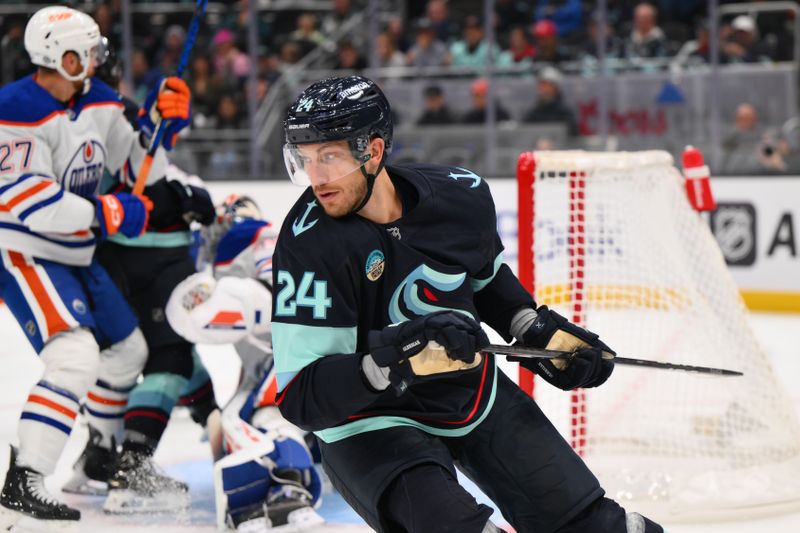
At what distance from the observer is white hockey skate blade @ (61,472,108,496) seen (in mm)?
3581

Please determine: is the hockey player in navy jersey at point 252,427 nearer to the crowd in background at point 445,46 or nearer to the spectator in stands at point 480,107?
the crowd in background at point 445,46

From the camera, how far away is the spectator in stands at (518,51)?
319 inches

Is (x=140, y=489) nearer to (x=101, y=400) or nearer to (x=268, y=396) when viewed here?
(x=101, y=400)

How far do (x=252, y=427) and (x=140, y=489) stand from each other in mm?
404

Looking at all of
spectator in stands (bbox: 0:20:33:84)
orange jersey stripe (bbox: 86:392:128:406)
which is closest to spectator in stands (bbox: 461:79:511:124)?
spectator in stands (bbox: 0:20:33:84)

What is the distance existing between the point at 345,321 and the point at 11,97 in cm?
170

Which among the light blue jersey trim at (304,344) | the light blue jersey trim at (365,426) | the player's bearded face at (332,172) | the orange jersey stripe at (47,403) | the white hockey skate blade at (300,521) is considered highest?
the player's bearded face at (332,172)

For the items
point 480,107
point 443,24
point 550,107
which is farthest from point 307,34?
point 550,107

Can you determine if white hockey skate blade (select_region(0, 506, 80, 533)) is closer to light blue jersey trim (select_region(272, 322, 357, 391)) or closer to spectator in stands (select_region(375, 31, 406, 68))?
light blue jersey trim (select_region(272, 322, 357, 391))

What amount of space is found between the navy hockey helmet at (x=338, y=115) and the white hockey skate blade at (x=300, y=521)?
4.72 feet

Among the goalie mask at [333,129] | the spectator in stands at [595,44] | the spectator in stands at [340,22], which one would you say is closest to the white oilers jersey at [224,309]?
the goalie mask at [333,129]

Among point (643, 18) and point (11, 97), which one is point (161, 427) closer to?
point (11, 97)

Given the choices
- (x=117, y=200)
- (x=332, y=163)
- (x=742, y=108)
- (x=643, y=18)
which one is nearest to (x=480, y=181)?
(x=332, y=163)

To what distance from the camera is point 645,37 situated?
25.6 ft
